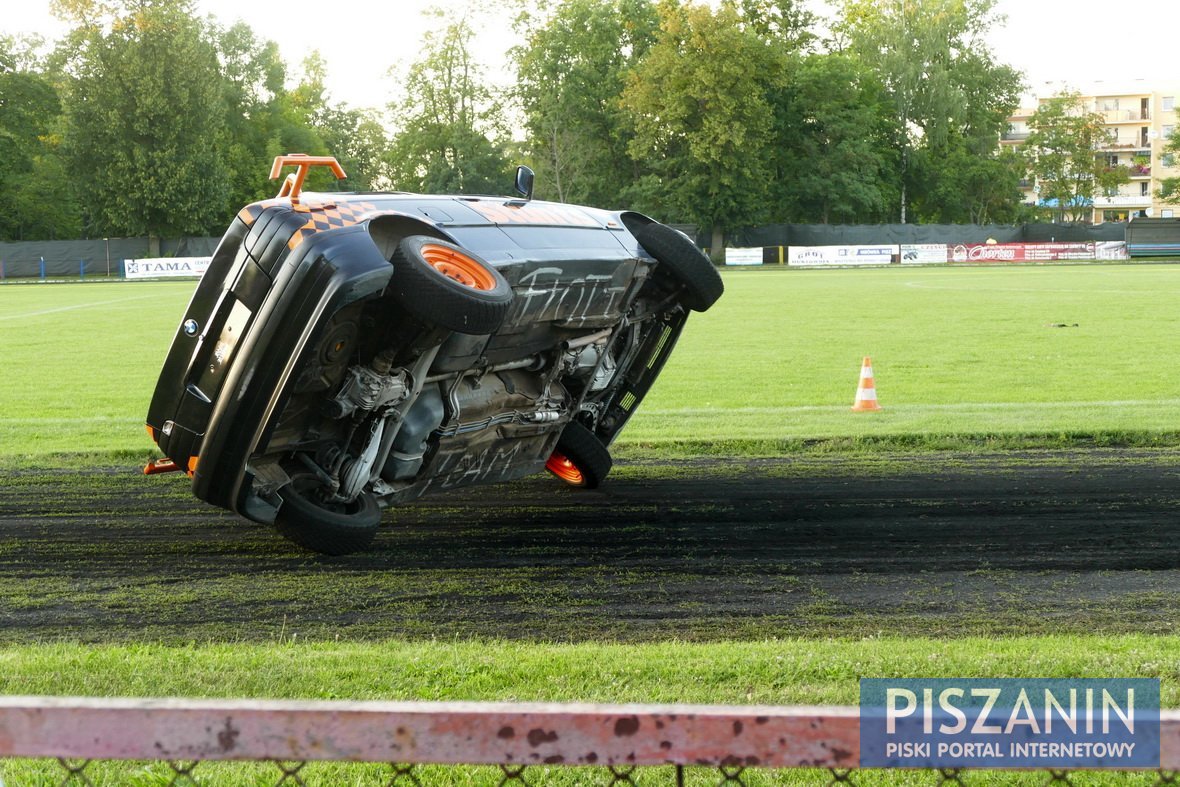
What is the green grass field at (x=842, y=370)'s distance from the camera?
1095 centimetres

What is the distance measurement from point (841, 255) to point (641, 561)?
51.1 m

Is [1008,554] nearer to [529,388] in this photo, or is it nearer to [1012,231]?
[529,388]

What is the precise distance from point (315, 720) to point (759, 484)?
6.80 m

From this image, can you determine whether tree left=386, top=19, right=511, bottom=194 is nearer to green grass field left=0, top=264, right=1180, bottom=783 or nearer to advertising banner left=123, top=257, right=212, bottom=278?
advertising banner left=123, top=257, right=212, bottom=278

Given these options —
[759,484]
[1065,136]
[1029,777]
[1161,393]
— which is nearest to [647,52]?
[1065,136]

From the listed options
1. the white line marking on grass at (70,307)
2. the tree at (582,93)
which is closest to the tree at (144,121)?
the tree at (582,93)

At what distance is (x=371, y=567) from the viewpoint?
643cm

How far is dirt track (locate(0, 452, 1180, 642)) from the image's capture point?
545 cm

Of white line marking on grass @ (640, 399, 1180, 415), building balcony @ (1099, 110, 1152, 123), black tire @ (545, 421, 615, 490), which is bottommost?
white line marking on grass @ (640, 399, 1180, 415)

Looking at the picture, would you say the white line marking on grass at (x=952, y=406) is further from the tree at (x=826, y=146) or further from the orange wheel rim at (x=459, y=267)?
the tree at (x=826, y=146)

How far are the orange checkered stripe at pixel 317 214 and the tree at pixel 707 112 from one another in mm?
59471

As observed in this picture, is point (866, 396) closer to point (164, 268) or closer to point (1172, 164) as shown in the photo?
point (164, 268)

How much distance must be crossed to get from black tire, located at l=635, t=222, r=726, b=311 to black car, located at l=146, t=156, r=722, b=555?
0.02 m

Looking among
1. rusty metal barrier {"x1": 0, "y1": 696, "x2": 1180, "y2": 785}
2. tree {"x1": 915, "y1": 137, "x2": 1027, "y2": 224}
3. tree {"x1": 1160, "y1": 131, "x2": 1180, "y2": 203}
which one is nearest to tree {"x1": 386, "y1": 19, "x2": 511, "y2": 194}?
tree {"x1": 915, "y1": 137, "x2": 1027, "y2": 224}
